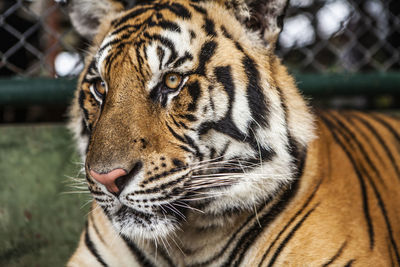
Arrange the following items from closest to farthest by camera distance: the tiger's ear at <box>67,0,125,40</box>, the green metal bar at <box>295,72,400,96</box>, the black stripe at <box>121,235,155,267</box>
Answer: the black stripe at <box>121,235,155,267</box> < the tiger's ear at <box>67,0,125,40</box> < the green metal bar at <box>295,72,400,96</box>

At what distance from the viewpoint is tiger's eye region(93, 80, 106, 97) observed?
1.26m

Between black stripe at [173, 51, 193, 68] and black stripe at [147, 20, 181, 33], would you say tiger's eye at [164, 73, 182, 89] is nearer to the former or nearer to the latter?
black stripe at [173, 51, 193, 68]

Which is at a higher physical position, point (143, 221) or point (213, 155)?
point (213, 155)

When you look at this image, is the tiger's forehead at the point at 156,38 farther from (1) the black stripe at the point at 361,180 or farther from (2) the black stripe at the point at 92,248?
(1) the black stripe at the point at 361,180

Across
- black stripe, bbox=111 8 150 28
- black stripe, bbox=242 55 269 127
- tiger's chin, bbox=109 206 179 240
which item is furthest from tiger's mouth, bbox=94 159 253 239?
black stripe, bbox=111 8 150 28

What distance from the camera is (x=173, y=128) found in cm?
112

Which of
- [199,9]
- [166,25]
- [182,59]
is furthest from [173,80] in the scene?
[199,9]

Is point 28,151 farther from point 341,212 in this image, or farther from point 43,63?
point 341,212

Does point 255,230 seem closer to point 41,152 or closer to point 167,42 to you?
point 167,42

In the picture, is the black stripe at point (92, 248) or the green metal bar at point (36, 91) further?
the green metal bar at point (36, 91)

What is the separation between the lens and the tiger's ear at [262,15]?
4.08ft

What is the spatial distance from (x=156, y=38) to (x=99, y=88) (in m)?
0.24

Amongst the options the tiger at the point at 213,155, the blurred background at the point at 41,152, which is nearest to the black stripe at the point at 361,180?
the tiger at the point at 213,155

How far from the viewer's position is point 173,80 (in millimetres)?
1146
